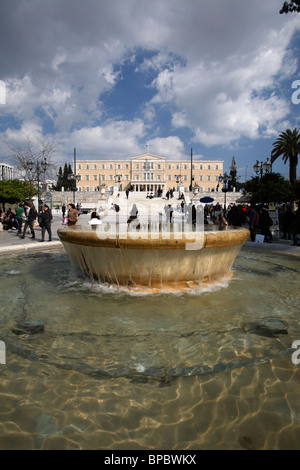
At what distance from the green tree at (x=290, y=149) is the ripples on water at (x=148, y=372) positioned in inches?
1259

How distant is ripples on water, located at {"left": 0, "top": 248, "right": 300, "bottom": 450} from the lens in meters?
1.81

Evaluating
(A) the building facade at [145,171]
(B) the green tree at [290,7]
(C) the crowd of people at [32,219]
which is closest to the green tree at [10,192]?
(C) the crowd of people at [32,219]

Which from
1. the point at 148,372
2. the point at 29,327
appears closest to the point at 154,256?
the point at 29,327

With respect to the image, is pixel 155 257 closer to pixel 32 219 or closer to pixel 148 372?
pixel 148 372

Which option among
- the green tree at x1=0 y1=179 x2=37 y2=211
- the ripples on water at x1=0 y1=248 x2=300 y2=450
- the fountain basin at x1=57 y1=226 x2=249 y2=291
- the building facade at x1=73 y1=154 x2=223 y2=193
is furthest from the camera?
the building facade at x1=73 y1=154 x2=223 y2=193

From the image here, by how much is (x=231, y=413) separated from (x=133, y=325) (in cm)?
150

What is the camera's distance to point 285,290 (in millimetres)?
4672

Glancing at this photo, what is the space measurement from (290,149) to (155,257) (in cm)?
3271

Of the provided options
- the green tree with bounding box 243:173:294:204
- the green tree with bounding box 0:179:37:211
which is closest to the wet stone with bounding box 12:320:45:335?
the green tree with bounding box 0:179:37:211

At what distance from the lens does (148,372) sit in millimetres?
2387

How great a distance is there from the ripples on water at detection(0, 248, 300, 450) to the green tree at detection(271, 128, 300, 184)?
105ft

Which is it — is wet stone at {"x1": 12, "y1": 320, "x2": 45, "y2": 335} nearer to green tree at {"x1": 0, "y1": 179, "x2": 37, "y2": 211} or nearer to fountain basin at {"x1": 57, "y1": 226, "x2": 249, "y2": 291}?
fountain basin at {"x1": 57, "y1": 226, "x2": 249, "y2": 291}

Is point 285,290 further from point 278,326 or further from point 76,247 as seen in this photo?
point 76,247

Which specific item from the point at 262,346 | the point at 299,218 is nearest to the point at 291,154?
the point at 299,218
